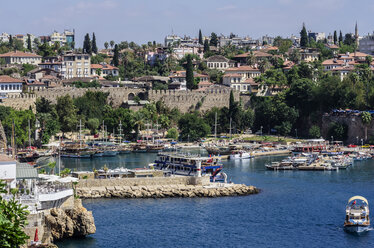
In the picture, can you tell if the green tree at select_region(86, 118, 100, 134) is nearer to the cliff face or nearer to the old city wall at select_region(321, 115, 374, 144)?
the old city wall at select_region(321, 115, 374, 144)

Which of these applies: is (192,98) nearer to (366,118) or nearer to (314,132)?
(314,132)

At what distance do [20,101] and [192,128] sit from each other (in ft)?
57.8

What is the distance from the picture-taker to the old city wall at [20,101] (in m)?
76.1

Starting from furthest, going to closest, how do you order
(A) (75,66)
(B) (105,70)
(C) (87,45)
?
1. (C) (87,45)
2. (B) (105,70)
3. (A) (75,66)

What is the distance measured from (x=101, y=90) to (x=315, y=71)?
84.9 feet

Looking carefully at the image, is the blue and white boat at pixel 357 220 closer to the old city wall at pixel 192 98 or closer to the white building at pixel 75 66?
the old city wall at pixel 192 98

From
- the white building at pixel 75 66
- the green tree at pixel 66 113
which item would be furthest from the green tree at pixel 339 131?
the white building at pixel 75 66

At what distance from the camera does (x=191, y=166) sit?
1948 inches

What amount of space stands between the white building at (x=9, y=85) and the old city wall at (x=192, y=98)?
48.1 feet

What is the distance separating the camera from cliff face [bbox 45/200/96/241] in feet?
101

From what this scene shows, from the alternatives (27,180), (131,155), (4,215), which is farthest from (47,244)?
(131,155)

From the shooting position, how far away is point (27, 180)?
101ft

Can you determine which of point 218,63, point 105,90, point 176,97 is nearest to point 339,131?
point 176,97

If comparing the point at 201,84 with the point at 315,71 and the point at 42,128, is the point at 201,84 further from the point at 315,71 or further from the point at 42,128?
the point at 42,128
